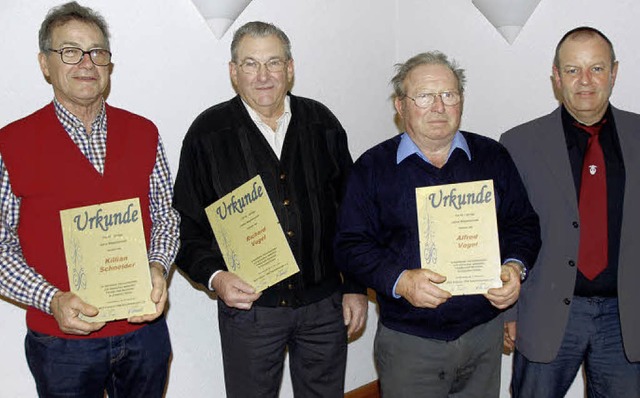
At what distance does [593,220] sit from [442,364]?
0.79 metres

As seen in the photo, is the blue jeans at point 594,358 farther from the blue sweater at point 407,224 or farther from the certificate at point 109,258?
the certificate at point 109,258

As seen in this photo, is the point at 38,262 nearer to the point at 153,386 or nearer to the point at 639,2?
the point at 153,386

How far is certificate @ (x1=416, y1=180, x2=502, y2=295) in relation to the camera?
2.13 meters

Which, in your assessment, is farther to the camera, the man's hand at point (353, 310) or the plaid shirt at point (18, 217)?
the man's hand at point (353, 310)

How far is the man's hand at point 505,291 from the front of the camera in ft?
6.94

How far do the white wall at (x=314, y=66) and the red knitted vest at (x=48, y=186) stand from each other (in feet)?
1.41

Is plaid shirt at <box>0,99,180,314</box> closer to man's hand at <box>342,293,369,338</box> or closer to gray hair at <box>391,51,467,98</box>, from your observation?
man's hand at <box>342,293,369,338</box>

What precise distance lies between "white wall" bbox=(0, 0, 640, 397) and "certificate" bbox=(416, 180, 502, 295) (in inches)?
50.2

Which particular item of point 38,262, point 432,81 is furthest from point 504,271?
point 38,262

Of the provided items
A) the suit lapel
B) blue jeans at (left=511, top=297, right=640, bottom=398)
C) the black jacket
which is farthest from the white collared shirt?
blue jeans at (left=511, top=297, right=640, bottom=398)

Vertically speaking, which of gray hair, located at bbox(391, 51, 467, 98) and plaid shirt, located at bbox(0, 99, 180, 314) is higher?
gray hair, located at bbox(391, 51, 467, 98)

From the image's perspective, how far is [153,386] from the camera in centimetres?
224

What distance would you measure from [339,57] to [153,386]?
2.01 m

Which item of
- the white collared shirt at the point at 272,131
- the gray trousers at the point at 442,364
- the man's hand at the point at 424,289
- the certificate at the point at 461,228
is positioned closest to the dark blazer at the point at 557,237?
the gray trousers at the point at 442,364
